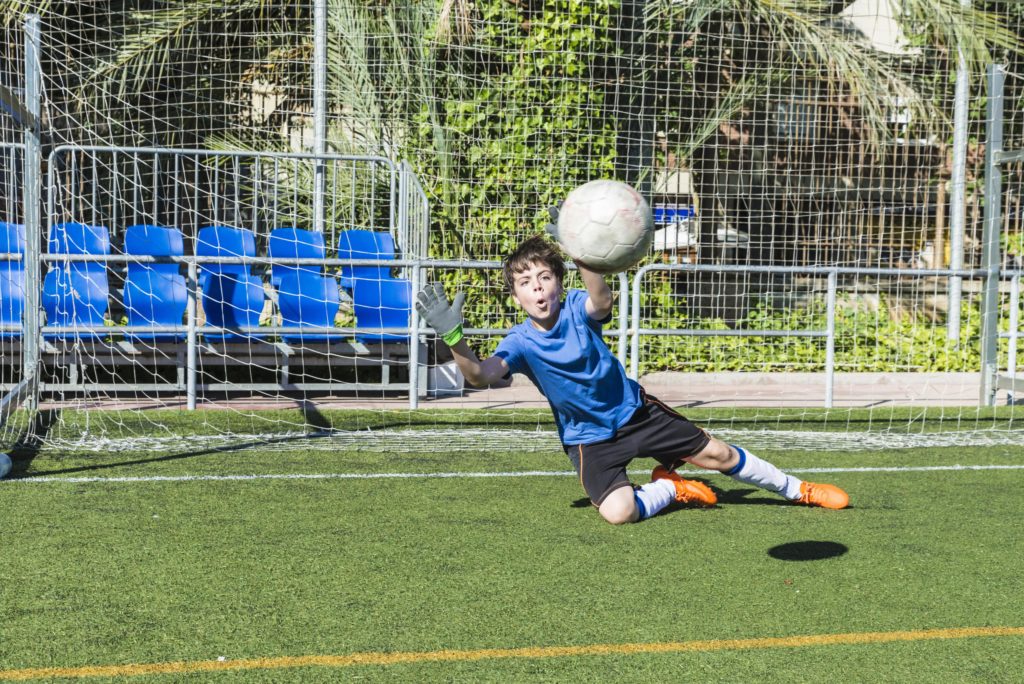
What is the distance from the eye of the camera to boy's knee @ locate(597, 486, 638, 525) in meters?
5.29

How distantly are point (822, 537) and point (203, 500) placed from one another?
3.16 meters

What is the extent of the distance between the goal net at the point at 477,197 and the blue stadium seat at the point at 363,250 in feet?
0.11

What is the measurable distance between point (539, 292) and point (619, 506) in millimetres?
1102

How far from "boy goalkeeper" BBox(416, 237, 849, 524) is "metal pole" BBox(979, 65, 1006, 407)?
4.98 m

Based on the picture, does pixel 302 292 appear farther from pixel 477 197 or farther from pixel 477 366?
pixel 477 366

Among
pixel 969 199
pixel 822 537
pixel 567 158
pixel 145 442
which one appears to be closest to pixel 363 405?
pixel 145 442

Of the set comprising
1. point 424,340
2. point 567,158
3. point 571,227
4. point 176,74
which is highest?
point 176,74

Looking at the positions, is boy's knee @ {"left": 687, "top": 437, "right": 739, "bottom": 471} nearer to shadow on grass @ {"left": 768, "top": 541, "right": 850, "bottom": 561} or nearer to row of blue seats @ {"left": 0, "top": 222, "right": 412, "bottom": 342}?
shadow on grass @ {"left": 768, "top": 541, "right": 850, "bottom": 561}

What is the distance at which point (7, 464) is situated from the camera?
6363 millimetres

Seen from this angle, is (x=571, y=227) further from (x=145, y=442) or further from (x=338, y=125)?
(x=338, y=125)

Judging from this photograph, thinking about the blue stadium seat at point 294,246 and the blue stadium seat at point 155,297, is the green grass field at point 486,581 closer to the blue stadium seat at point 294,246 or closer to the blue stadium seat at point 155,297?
the blue stadium seat at point 155,297

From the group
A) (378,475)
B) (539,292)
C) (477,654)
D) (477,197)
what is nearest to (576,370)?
(539,292)

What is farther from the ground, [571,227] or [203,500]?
[571,227]

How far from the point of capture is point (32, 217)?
8375 millimetres
